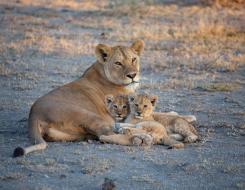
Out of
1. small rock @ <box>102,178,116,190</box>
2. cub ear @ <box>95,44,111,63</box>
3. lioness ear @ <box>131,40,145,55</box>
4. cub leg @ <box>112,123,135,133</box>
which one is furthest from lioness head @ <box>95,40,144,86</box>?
small rock @ <box>102,178,116,190</box>

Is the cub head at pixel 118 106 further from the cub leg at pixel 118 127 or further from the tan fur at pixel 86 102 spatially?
the cub leg at pixel 118 127

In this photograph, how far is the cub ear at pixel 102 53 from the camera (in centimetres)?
795

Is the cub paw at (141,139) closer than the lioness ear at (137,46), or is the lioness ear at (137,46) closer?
the cub paw at (141,139)

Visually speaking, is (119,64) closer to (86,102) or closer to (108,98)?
(108,98)

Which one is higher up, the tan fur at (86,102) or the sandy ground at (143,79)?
the tan fur at (86,102)

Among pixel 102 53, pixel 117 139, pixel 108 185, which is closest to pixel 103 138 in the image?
pixel 117 139

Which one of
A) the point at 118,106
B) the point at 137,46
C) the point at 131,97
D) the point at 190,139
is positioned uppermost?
the point at 137,46

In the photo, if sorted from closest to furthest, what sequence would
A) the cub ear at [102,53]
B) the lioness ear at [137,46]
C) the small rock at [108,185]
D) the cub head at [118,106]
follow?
1. the small rock at [108,185]
2. the cub head at [118,106]
3. the cub ear at [102,53]
4. the lioness ear at [137,46]

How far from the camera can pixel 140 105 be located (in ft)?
23.8

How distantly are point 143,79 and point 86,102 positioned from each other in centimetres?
416

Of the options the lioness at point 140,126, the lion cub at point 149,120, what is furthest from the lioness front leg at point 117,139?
the lion cub at point 149,120

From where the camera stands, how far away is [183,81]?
1122 cm

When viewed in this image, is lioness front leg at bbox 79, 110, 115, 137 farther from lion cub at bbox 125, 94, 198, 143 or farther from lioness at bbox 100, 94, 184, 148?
lion cub at bbox 125, 94, 198, 143

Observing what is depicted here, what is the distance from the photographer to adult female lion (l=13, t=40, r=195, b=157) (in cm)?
700
